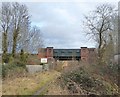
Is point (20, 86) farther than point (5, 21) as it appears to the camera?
No

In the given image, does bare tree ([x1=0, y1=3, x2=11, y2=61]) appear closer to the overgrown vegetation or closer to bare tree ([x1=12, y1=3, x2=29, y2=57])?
bare tree ([x1=12, y1=3, x2=29, y2=57])

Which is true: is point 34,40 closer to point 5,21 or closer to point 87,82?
point 5,21

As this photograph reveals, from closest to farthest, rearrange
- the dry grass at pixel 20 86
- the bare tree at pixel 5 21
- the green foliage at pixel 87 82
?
the green foliage at pixel 87 82
the dry grass at pixel 20 86
the bare tree at pixel 5 21

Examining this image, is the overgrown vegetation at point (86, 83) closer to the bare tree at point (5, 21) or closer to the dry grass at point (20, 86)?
the dry grass at point (20, 86)

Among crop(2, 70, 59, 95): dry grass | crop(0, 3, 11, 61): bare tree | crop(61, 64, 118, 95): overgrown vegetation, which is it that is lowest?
crop(2, 70, 59, 95): dry grass

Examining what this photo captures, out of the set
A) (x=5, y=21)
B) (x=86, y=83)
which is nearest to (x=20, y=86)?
(x=86, y=83)

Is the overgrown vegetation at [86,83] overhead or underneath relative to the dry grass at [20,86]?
overhead

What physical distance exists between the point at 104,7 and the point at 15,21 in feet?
38.7

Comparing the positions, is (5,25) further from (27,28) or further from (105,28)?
(105,28)

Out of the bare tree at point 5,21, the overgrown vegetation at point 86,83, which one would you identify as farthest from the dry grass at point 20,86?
the bare tree at point 5,21

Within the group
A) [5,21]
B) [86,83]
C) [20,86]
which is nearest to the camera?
[86,83]

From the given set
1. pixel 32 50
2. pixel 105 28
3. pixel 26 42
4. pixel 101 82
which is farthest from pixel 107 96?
pixel 32 50

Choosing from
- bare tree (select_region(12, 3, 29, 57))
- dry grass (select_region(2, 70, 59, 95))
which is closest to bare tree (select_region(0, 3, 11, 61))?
bare tree (select_region(12, 3, 29, 57))

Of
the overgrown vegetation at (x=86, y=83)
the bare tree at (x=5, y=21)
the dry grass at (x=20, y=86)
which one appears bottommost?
the dry grass at (x=20, y=86)
